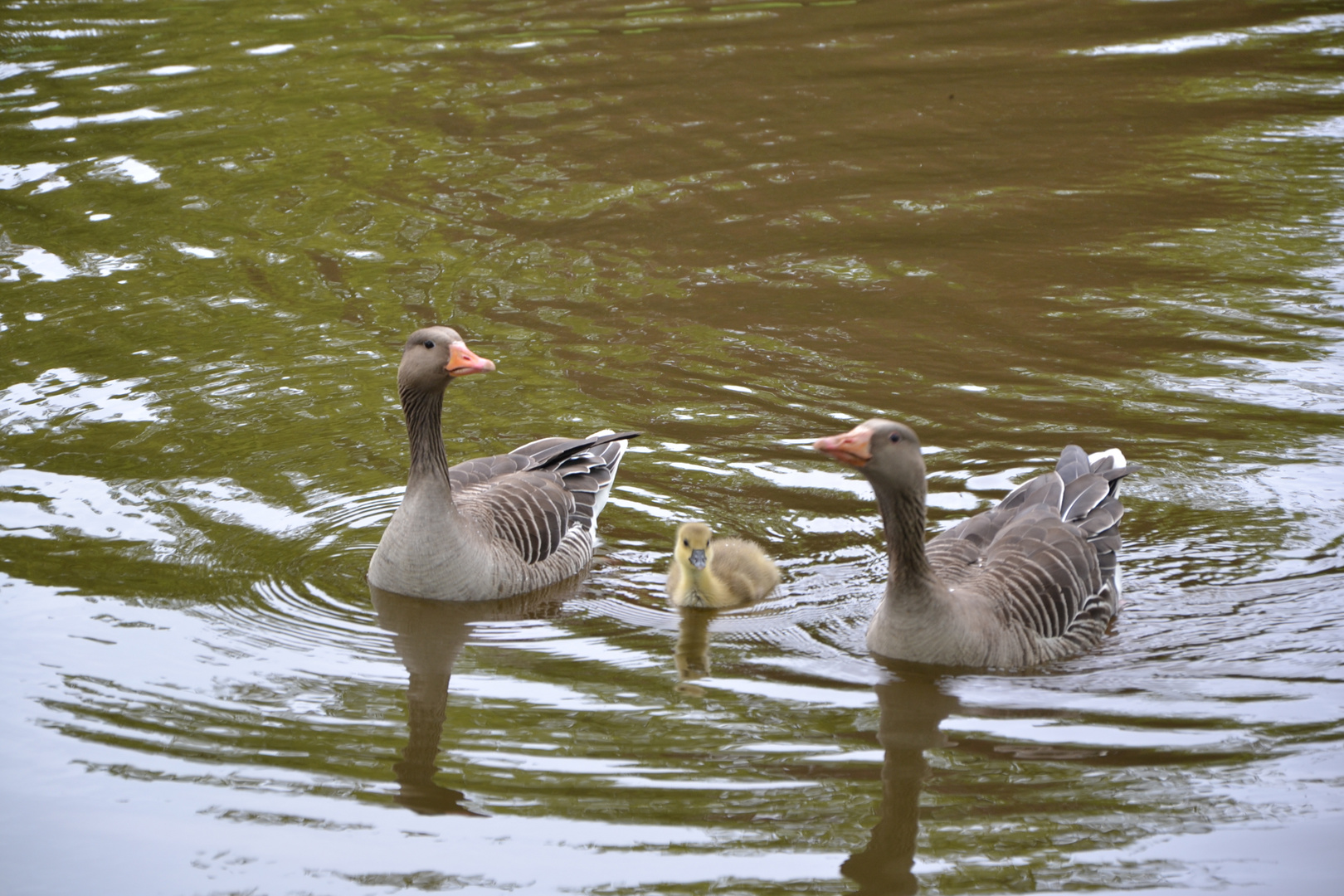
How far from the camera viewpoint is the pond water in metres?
6.42

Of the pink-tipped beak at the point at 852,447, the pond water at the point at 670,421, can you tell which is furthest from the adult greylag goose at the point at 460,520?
the pink-tipped beak at the point at 852,447

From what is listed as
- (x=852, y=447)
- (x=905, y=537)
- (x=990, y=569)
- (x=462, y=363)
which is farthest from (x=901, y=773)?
(x=462, y=363)

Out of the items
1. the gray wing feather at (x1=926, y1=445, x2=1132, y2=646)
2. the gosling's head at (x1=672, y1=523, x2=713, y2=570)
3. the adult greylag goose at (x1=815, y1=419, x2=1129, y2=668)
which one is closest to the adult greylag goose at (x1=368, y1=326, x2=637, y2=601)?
the gosling's head at (x1=672, y1=523, x2=713, y2=570)

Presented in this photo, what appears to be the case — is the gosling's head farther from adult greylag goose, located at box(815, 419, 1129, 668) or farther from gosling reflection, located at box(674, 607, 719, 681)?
adult greylag goose, located at box(815, 419, 1129, 668)

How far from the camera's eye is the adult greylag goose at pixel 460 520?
8516 millimetres

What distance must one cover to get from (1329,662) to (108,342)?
997 centimetres

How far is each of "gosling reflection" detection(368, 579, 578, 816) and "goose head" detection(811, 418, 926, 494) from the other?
95.3 inches

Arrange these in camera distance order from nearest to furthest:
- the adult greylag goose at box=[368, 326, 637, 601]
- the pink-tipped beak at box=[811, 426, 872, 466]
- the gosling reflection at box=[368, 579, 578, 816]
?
1. the gosling reflection at box=[368, 579, 578, 816]
2. the pink-tipped beak at box=[811, 426, 872, 466]
3. the adult greylag goose at box=[368, 326, 637, 601]

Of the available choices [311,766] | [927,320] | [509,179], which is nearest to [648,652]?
[311,766]

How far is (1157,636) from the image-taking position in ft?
26.9

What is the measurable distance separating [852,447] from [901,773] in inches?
64.1

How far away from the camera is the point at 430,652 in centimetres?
816

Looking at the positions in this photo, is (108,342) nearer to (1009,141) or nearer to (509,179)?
(509,179)

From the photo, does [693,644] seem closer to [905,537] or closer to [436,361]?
[905,537]
